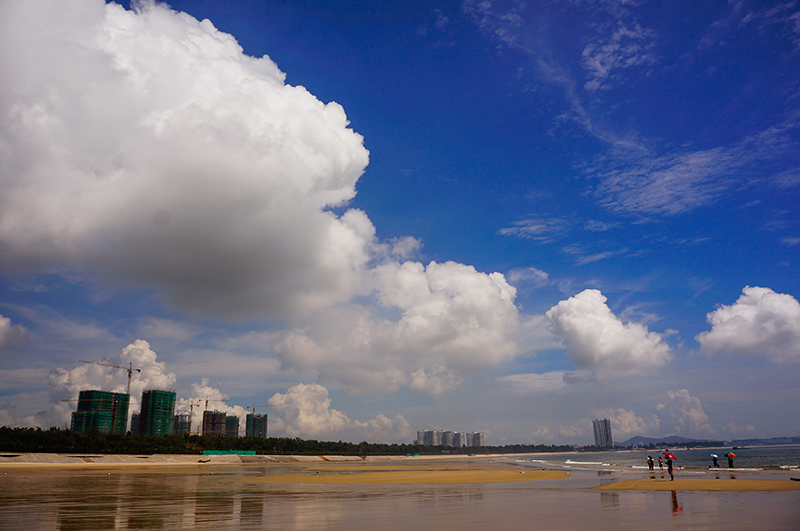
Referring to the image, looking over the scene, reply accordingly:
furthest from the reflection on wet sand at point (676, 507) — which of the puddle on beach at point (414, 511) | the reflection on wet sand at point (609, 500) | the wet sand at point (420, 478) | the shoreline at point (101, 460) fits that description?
the shoreline at point (101, 460)

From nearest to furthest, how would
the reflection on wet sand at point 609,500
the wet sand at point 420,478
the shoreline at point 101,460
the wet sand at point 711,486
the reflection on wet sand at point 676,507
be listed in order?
the reflection on wet sand at point 676,507, the reflection on wet sand at point 609,500, the wet sand at point 711,486, the wet sand at point 420,478, the shoreline at point 101,460

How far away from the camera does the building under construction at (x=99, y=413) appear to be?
7584 inches

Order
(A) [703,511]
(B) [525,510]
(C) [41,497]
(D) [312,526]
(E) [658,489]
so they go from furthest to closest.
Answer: (E) [658,489] → (C) [41,497] → (B) [525,510] → (A) [703,511] → (D) [312,526]

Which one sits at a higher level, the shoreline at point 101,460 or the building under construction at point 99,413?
the building under construction at point 99,413

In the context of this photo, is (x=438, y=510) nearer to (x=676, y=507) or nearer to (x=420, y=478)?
(x=676, y=507)

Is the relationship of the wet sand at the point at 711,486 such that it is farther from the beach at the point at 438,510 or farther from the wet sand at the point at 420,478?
the wet sand at the point at 420,478

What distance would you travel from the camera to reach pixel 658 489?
3125cm

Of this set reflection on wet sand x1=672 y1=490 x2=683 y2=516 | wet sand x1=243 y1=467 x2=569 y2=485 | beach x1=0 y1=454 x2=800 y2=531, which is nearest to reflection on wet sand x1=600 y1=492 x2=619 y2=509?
beach x1=0 y1=454 x2=800 y2=531

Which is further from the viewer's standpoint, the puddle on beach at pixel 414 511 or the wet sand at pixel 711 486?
the wet sand at pixel 711 486

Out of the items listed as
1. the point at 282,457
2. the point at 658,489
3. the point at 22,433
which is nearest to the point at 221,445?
the point at 282,457

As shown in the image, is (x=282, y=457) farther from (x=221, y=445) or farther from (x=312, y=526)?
(x=312, y=526)

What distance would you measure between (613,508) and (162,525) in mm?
20301

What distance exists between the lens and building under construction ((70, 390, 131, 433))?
193m

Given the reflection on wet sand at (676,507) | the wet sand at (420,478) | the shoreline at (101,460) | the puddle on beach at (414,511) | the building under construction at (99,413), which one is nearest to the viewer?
the puddle on beach at (414,511)
